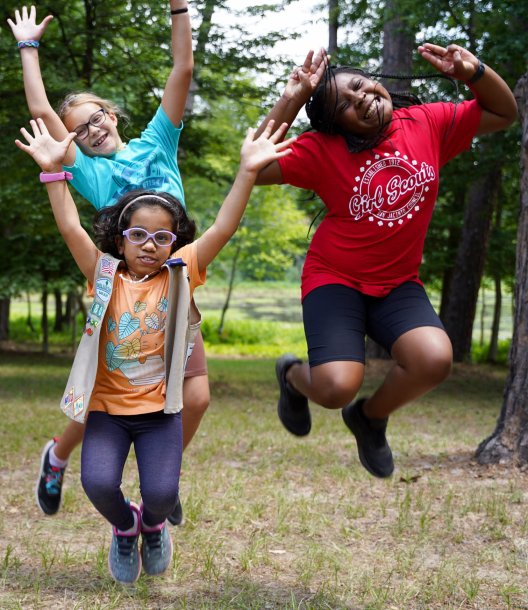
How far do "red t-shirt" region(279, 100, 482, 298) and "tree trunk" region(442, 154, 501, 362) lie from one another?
45.5ft

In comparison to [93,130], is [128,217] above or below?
below

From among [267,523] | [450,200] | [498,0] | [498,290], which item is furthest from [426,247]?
[267,523]

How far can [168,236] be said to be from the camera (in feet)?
11.5

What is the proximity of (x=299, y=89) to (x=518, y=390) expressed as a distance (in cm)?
379

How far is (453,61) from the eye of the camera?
4.01 metres

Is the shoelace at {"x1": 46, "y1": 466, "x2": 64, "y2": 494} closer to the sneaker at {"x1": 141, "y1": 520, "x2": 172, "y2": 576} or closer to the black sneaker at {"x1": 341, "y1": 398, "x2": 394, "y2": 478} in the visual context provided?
the sneaker at {"x1": 141, "y1": 520, "x2": 172, "y2": 576}

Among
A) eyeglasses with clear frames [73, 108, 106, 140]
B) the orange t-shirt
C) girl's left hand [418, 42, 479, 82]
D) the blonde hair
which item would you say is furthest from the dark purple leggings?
girl's left hand [418, 42, 479, 82]

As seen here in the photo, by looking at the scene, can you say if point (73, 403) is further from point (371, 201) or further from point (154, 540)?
point (371, 201)

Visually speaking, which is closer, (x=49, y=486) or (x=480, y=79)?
(x=480, y=79)

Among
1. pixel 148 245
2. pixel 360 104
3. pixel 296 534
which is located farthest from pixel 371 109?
pixel 296 534

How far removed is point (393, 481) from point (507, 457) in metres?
0.98

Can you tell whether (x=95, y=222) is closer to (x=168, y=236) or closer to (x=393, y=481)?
(x=168, y=236)

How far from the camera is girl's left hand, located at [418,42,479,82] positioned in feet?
13.1

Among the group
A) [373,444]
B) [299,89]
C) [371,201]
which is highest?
[299,89]
